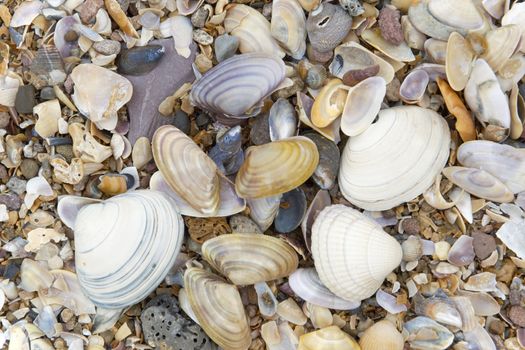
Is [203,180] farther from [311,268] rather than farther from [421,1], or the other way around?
[421,1]

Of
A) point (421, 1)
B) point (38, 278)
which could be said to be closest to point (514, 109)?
point (421, 1)

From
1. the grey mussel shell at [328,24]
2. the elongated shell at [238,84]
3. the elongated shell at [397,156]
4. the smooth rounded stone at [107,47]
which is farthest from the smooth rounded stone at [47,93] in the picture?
the elongated shell at [397,156]

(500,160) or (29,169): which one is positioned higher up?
(500,160)

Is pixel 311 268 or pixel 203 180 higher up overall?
pixel 203 180

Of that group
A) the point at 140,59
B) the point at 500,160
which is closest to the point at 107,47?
the point at 140,59

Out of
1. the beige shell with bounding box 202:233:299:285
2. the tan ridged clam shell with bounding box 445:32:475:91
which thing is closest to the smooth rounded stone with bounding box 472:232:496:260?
the tan ridged clam shell with bounding box 445:32:475:91

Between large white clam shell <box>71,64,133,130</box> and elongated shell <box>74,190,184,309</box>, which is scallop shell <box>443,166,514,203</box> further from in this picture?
large white clam shell <box>71,64,133,130</box>

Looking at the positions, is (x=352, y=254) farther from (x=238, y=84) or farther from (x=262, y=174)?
(x=238, y=84)
